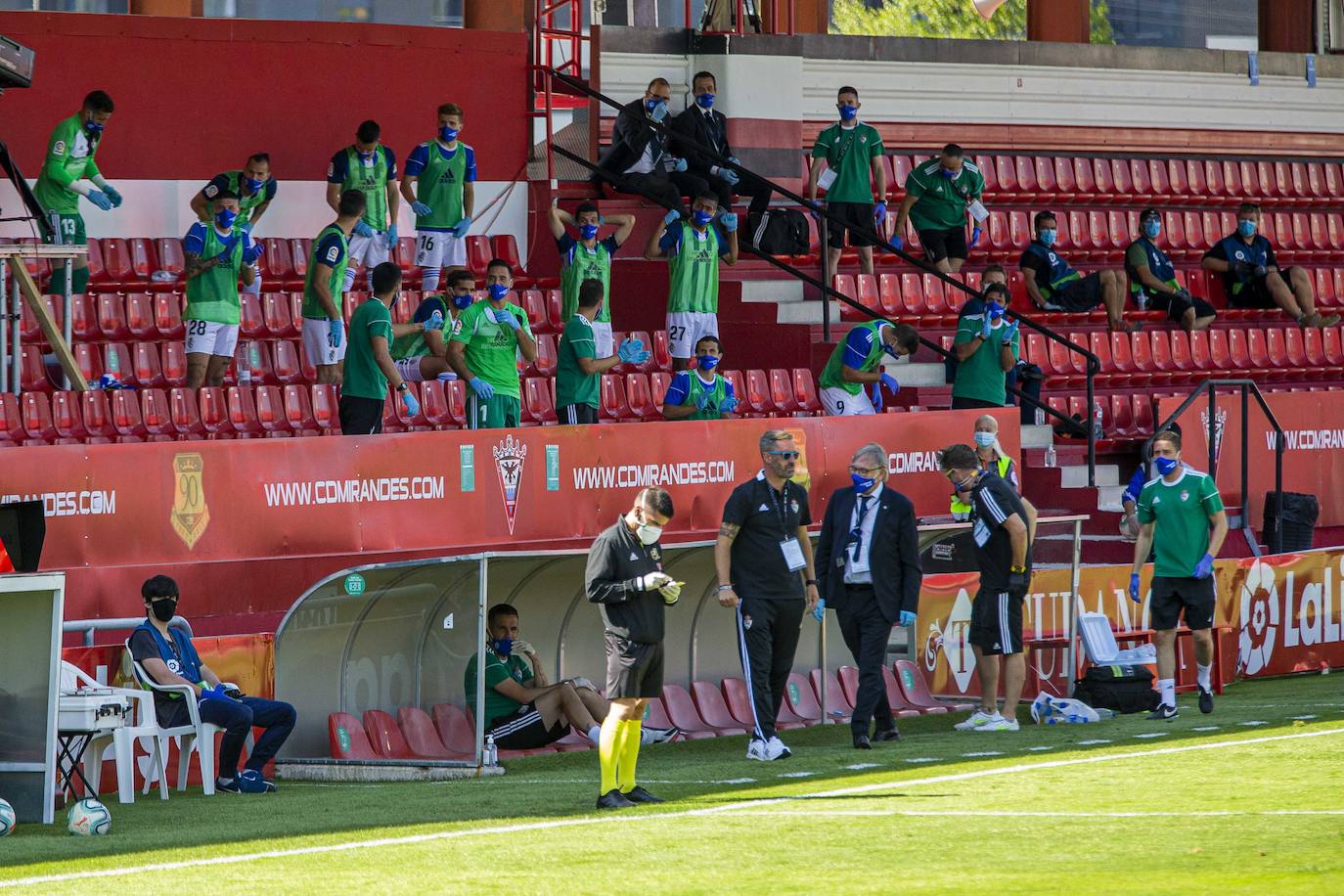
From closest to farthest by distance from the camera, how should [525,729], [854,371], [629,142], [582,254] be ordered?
[525,729] < [854,371] < [582,254] < [629,142]

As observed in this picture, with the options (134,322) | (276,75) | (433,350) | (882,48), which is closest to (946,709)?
(433,350)

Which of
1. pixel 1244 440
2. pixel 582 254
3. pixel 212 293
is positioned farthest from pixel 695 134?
pixel 1244 440

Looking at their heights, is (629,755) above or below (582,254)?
below

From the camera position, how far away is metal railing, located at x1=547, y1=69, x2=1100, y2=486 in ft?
65.2

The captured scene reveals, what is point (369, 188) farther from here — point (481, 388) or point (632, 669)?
point (632, 669)

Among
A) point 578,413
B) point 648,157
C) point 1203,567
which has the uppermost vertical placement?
point 648,157

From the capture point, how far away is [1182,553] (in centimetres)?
1444

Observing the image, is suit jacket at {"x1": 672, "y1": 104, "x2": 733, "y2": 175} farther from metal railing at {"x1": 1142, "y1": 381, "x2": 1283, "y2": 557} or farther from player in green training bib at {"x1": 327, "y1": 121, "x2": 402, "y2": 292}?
metal railing at {"x1": 1142, "y1": 381, "x2": 1283, "y2": 557}

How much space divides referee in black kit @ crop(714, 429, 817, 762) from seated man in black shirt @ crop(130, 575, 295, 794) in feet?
9.29

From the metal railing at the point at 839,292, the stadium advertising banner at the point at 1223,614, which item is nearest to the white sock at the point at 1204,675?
the stadium advertising banner at the point at 1223,614

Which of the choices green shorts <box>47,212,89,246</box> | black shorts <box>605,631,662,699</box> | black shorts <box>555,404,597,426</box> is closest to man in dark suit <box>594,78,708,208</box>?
black shorts <box>555,404,597,426</box>

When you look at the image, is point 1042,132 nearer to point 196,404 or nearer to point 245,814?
point 196,404

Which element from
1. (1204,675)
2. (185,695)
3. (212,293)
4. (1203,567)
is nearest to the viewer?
(185,695)

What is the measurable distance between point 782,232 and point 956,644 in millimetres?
7214
